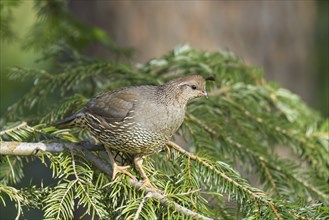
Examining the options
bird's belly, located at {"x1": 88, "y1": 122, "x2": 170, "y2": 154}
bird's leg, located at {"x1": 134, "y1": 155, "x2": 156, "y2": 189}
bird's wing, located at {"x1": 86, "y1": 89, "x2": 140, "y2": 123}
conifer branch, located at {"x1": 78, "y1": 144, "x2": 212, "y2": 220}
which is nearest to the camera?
conifer branch, located at {"x1": 78, "y1": 144, "x2": 212, "y2": 220}

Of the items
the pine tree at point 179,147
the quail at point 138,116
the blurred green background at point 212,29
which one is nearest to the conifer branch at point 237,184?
the pine tree at point 179,147

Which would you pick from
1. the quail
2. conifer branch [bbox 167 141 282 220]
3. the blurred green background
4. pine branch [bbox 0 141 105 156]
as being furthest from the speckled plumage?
the blurred green background

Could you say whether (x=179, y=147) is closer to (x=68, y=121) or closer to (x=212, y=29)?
(x=68, y=121)

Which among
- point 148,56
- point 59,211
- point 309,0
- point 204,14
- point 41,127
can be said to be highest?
point 309,0

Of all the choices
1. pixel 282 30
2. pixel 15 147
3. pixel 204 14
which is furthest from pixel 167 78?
pixel 282 30

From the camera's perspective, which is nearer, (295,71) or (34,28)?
(34,28)

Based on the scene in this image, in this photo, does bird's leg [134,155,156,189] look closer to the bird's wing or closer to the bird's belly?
the bird's belly

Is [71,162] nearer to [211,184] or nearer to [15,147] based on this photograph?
[15,147]

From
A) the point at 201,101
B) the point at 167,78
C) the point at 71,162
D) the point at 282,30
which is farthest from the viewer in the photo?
the point at 282,30

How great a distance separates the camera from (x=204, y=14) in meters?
5.18

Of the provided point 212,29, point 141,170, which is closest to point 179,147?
point 141,170

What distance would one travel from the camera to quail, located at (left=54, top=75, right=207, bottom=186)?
2.54 metres

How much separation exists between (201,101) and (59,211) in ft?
4.32

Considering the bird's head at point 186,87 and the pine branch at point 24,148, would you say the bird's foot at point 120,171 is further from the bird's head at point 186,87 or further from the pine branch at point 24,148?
the bird's head at point 186,87
